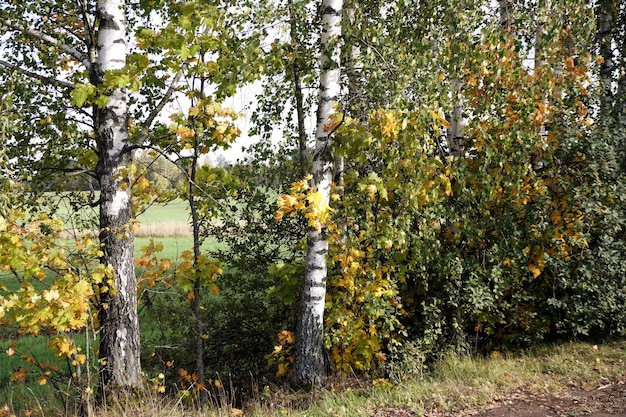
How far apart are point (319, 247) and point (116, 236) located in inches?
96.6

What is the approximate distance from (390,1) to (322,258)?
4.12 meters

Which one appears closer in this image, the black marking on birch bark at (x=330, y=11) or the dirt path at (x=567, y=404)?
the dirt path at (x=567, y=404)

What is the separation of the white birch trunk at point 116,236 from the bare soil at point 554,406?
9.48ft

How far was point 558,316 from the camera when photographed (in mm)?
8109

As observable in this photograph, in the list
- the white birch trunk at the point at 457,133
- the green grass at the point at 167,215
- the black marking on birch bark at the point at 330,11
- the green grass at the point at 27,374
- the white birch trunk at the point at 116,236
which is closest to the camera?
the white birch trunk at the point at 116,236

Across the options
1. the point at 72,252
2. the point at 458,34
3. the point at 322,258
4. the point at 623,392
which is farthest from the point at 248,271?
the point at 623,392

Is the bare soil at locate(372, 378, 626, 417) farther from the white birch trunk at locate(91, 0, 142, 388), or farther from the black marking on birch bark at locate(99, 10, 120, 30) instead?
the black marking on birch bark at locate(99, 10, 120, 30)

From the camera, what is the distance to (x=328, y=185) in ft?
21.2

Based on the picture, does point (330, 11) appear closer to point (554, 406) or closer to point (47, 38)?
point (47, 38)

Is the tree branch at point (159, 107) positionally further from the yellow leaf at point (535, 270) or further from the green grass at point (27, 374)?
the yellow leaf at point (535, 270)

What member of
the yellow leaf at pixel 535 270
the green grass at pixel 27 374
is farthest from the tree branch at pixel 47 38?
the yellow leaf at pixel 535 270

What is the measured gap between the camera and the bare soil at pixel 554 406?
17.5 feet

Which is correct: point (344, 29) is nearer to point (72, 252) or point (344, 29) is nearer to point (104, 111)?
point (104, 111)

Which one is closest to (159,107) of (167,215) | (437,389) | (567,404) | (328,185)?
(328,185)
